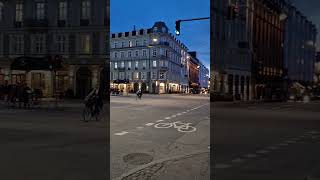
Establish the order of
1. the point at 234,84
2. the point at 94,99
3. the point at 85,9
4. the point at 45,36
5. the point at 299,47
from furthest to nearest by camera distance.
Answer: the point at 45,36, the point at 94,99, the point at 85,9, the point at 299,47, the point at 234,84

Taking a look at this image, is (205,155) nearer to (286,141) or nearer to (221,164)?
(221,164)

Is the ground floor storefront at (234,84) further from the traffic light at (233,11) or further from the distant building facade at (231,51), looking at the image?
the traffic light at (233,11)

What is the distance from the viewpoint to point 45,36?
12.0 m

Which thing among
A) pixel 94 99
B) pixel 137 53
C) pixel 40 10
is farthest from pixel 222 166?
pixel 40 10

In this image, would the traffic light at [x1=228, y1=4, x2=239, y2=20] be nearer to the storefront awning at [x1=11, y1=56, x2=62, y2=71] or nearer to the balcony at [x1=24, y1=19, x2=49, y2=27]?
the storefront awning at [x1=11, y1=56, x2=62, y2=71]

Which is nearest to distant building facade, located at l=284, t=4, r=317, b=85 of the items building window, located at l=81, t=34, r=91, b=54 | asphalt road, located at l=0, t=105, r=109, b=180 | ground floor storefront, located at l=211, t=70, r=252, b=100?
ground floor storefront, located at l=211, t=70, r=252, b=100

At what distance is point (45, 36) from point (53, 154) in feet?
19.8

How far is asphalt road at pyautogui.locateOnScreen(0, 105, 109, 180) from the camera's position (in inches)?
201

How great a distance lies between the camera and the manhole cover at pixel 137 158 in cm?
607

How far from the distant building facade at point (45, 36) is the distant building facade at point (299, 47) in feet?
11.5


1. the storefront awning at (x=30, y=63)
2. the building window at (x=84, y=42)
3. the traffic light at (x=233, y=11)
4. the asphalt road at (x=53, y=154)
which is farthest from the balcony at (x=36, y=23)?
the traffic light at (x=233, y=11)

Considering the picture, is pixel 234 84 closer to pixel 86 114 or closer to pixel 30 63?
pixel 30 63

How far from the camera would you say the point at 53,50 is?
35.0 feet

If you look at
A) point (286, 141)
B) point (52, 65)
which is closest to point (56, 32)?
point (52, 65)
